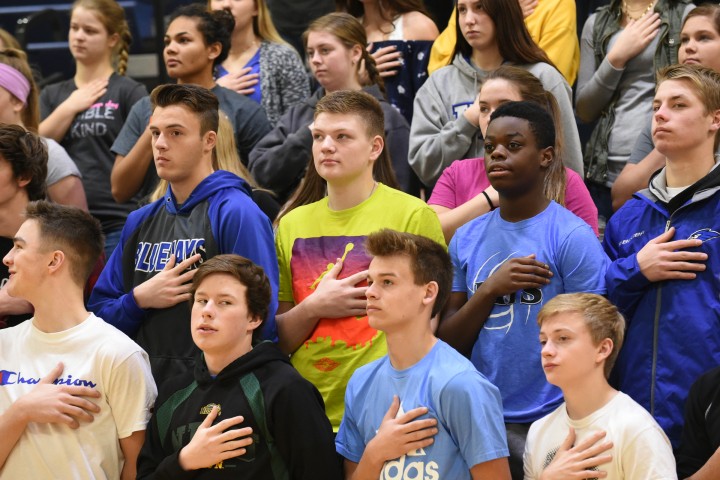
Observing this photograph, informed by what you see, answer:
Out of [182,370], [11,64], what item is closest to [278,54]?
[11,64]

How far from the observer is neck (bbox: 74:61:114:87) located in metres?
6.13

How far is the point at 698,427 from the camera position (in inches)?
141

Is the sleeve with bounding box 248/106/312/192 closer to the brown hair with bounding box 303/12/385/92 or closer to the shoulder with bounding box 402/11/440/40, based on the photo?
the brown hair with bounding box 303/12/385/92

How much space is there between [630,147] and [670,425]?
5.61 feet

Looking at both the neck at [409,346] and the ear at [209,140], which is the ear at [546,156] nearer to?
the neck at [409,346]

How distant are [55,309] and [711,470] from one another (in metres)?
2.30

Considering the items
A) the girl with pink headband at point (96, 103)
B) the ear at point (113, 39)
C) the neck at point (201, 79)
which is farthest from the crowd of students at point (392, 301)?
the ear at point (113, 39)

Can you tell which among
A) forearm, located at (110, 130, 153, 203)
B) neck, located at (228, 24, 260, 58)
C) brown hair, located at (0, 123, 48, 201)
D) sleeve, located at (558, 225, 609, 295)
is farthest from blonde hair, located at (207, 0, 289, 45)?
sleeve, located at (558, 225, 609, 295)


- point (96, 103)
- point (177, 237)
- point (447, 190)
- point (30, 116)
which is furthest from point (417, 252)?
point (96, 103)

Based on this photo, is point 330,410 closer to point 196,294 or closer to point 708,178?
point 196,294

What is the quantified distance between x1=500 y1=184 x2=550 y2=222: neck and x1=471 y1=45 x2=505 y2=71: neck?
107 centimetres

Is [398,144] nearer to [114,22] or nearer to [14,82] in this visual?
[14,82]

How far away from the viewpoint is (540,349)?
12.7 ft

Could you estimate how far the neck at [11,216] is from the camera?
15.0 feet
